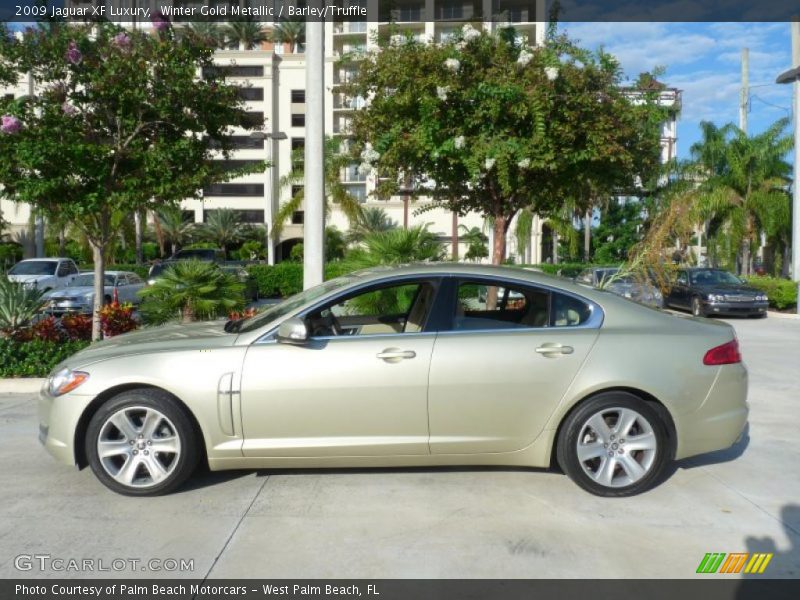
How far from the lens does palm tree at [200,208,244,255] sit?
5339 cm

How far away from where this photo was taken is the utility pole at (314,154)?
374 inches

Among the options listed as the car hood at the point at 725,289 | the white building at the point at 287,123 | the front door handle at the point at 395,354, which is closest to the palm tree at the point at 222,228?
the white building at the point at 287,123

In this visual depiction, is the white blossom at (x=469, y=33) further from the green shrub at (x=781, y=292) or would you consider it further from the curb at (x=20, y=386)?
the green shrub at (x=781, y=292)

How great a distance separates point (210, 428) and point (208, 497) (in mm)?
493

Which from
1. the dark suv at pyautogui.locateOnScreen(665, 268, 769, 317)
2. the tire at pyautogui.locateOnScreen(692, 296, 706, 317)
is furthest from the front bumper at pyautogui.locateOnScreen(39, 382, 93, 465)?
the tire at pyautogui.locateOnScreen(692, 296, 706, 317)

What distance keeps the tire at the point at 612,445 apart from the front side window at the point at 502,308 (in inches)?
27.4

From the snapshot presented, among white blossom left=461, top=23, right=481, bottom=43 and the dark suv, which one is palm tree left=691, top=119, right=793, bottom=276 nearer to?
the dark suv

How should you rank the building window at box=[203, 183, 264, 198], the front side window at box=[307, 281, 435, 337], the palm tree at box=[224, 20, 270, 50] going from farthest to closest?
1. the palm tree at box=[224, 20, 270, 50]
2. the building window at box=[203, 183, 264, 198]
3. the front side window at box=[307, 281, 435, 337]

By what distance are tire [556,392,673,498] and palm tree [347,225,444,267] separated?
22.3ft

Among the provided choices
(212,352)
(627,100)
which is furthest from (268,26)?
(212,352)

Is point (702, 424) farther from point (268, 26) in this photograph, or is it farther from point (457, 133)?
point (268, 26)

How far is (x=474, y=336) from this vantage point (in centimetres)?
498

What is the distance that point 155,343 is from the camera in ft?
16.6

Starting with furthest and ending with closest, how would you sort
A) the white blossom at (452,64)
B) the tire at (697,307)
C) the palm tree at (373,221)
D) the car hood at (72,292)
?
the palm tree at (373,221), the tire at (697,307), the car hood at (72,292), the white blossom at (452,64)
